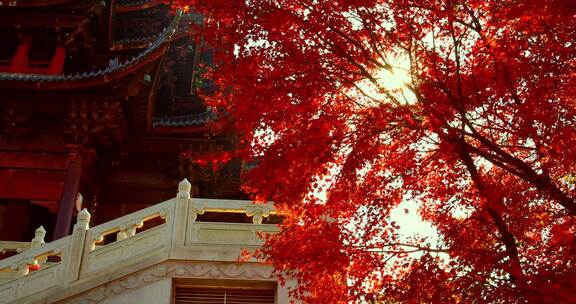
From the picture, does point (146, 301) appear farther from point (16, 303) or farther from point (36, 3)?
point (36, 3)

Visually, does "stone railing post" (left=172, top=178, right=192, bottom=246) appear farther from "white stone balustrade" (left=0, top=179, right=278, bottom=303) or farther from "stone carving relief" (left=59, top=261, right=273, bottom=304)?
"stone carving relief" (left=59, top=261, right=273, bottom=304)

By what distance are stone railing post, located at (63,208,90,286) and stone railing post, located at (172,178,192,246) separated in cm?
148

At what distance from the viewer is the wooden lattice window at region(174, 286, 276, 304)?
9.18m

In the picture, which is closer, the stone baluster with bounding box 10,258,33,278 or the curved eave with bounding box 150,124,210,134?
the stone baluster with bounding box 10,258,33,278

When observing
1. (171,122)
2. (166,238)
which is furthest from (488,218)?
(171,122)

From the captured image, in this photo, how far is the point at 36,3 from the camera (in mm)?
14266

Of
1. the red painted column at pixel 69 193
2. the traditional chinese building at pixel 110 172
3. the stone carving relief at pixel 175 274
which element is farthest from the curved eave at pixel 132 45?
the stone carving relief at pixel 175 274

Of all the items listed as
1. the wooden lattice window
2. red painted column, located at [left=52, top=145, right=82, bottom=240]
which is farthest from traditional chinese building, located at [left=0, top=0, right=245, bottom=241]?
the wooden lattice window

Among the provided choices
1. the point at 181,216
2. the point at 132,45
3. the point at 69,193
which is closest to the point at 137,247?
the point at 181,216

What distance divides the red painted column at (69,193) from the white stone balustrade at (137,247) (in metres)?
2.63

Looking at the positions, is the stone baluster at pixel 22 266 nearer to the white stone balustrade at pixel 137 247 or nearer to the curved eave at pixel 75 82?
A: the white stone balustrade at pixel 137 247

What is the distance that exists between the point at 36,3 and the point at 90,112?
11.0ft

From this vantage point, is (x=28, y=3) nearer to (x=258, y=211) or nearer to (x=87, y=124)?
(x=87, y=124)

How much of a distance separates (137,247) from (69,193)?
419cm
